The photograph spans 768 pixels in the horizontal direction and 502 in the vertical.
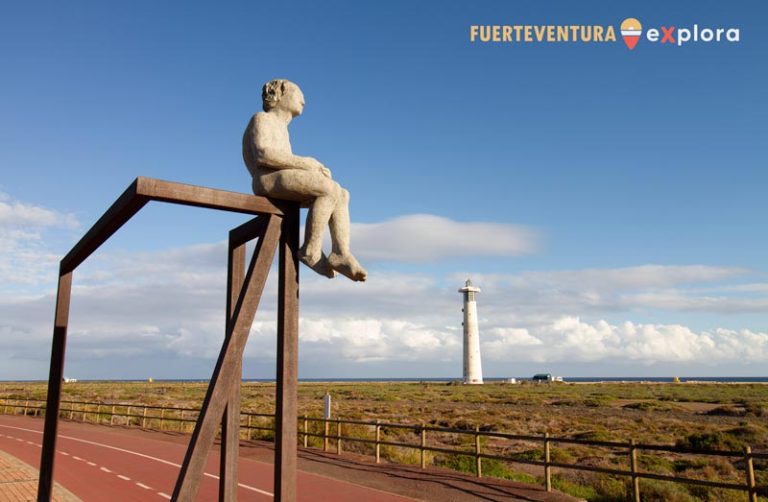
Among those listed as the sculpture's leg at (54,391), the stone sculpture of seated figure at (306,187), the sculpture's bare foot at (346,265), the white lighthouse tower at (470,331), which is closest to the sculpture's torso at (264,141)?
the stone sculpture of seated figure at (306,187)

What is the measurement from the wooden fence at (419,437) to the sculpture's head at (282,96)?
23.3ft

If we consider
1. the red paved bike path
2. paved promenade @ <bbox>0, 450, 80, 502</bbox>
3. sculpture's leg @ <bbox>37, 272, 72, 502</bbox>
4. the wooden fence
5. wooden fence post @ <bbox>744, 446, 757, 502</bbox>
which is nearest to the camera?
sculpture's leg @ <bbox>37, 272, 72, 502</bbox>

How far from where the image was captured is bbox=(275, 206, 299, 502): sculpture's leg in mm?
3939

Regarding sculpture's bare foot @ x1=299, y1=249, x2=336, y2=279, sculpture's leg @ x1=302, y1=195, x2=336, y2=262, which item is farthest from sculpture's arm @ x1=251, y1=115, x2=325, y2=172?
sculpture's bare foot @ x1=299, y1=249, x2=336, y2=279

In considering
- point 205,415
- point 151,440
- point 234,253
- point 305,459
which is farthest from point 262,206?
point 151,440

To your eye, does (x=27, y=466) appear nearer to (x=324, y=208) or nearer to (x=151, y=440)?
(x=151, y=440)

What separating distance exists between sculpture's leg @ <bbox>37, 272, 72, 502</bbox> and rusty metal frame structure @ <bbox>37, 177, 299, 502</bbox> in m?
2.09

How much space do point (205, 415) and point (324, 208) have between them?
63.0 inches

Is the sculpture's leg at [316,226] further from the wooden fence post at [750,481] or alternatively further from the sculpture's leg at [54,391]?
the wooden fence post at [750,481]

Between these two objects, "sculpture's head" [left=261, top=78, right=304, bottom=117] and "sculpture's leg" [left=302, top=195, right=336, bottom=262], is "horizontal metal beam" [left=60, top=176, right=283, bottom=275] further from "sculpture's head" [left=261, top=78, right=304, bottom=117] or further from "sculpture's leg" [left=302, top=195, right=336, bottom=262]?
"sculpture's head" [left=261, top=78, right=304, bottom=117]

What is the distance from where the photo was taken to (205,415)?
3.67 m

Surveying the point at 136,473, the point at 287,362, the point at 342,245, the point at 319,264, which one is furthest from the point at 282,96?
the point at 136,473

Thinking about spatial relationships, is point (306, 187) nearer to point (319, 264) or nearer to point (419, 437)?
point (319, 264)

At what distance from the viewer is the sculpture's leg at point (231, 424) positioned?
14.3 feet
